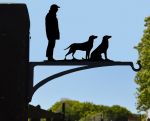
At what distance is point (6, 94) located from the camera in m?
9.05

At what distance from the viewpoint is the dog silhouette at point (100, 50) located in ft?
32.0

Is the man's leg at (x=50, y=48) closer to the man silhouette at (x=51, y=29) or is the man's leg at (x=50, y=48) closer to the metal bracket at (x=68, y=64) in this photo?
the man silhouette at (x=51, y=29)

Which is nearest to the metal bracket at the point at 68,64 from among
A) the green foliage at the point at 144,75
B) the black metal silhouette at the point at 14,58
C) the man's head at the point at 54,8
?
the black metal silhouette at the point at 14,58

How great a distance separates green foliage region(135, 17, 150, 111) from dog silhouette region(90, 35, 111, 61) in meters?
44.9

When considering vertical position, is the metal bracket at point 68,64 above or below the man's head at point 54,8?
below

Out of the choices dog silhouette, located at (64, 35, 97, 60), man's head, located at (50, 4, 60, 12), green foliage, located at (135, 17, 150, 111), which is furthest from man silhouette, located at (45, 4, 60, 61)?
green foliage, located at (135, 17, 150, 111)

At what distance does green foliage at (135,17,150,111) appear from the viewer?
5562cm

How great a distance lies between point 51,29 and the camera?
977 centimetres

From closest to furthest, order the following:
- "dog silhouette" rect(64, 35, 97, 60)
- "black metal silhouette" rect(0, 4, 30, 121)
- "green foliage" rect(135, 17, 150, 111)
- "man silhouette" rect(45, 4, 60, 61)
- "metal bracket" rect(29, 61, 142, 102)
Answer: "black metal silhouette" rect(0, 4, 30, 121) < "metal bracket" rect(29, 61, 142, 102) < "man silhouette" rect(45, 4, 60, 61) < "dog silhouette" rect(64, 35, 97, 60) < "green foliage" rect(135, 17, 150, 111)

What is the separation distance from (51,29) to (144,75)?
156 ft

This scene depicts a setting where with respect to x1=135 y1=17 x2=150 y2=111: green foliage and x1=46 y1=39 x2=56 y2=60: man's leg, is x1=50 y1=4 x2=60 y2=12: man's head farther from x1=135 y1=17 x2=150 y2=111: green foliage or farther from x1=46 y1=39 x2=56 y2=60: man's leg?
x1=135 y1=17 x2=150 y2=111: green foliage

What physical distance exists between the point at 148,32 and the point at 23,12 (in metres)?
52.1

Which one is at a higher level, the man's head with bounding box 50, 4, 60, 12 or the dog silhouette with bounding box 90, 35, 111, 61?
the man's head with bounding box 50, 4, 60, 12

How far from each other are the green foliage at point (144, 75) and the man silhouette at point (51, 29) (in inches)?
1793
